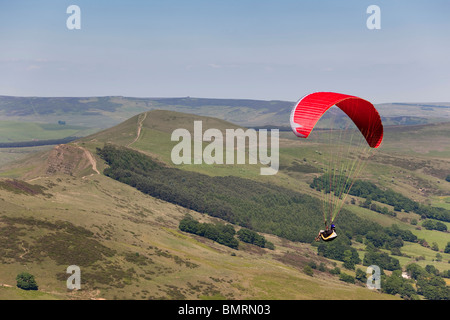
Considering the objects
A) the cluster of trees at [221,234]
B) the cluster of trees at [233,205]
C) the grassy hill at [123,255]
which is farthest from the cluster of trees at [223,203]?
the grassy hill at [123,255]

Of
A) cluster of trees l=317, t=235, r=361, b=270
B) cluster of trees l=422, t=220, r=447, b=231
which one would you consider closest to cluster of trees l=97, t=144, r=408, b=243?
cluster of trees l=317, t=235, r=361, b=270

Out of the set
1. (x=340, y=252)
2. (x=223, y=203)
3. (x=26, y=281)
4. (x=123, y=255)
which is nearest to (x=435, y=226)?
(x=340, y=252)

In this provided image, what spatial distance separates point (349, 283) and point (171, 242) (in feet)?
158

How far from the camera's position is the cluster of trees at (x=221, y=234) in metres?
130

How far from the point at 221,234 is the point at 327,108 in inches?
3628

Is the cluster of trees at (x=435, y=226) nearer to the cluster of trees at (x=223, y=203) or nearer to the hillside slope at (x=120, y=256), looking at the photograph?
the cluster of trees at (x=223, y=203)

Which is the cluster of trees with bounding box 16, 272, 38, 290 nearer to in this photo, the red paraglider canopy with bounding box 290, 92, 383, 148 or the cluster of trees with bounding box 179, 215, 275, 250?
the red paraglider canopy with bounding box 290, 92, 383, 148

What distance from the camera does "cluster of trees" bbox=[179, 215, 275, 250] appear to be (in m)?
130

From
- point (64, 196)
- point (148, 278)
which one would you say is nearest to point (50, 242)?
point (148, 278)

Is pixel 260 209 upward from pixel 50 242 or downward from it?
downward

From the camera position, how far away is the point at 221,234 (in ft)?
433

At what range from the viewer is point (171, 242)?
4181 inches

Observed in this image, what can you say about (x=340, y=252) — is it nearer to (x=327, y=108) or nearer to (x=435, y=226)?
(x=435, y=226)
